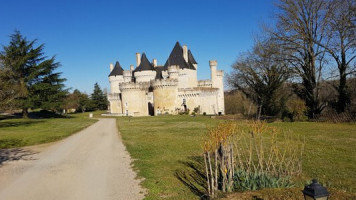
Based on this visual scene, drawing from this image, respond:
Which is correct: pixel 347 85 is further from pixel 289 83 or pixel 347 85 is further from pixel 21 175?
pixel 21 175

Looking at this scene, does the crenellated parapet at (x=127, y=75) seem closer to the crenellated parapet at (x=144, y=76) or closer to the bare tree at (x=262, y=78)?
the crenellated parapet at (x=144, y=76)

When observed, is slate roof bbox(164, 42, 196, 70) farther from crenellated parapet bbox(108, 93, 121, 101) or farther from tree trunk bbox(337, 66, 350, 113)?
tree trunk bbox(337, 66, 350, 113)

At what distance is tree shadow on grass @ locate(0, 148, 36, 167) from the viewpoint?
11172mm

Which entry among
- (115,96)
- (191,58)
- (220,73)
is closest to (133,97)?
(115,96)

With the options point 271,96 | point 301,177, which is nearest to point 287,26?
point 271,96

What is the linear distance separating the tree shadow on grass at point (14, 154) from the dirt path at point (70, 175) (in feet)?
0.15

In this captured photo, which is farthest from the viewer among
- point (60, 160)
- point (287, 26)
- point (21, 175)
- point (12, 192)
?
point (287, 26)

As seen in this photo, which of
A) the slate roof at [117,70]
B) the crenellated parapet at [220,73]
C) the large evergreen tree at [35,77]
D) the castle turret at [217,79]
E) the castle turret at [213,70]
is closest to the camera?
the large evergreen tree at [35,77]

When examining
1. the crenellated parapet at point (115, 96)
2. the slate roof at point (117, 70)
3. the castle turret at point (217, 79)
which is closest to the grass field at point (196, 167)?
the castle turret at point (217, 79)

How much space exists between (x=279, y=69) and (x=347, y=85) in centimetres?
669

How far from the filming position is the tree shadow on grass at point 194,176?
6.96 metres

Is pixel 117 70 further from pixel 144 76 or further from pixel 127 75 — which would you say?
pixel 144 76

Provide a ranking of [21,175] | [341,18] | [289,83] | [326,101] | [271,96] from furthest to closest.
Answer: [271,96]
[289,83]
[326,101]
[341,18]
[21,175]

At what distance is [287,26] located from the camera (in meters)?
21.4
